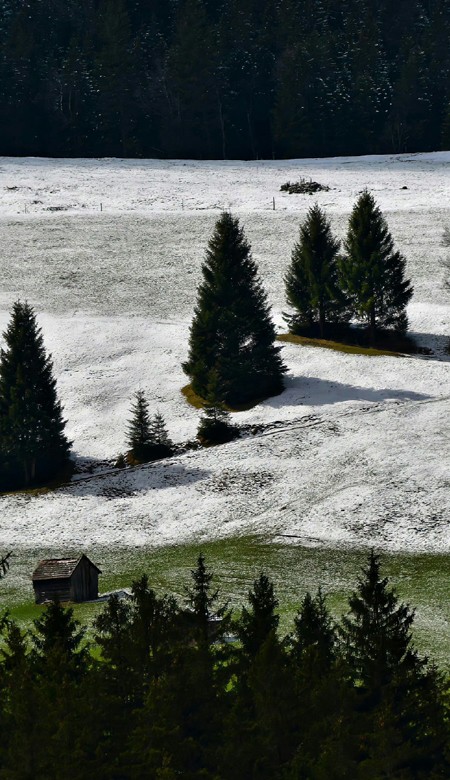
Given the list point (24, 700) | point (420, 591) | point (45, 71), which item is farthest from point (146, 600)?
point (45, 71)

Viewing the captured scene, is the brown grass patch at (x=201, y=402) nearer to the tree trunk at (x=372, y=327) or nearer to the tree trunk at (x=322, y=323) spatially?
the tree trunk at (x=322, y=323)

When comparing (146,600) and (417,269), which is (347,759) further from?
(417,269)

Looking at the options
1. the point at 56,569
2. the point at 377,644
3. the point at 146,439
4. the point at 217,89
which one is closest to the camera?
the point at 377,644

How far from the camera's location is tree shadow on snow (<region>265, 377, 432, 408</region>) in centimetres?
6787

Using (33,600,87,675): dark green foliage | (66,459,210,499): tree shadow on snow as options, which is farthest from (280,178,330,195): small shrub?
(33,600,87,675): dark green foliage

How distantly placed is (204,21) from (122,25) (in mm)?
8629

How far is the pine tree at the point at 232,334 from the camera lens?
7050 centimetres

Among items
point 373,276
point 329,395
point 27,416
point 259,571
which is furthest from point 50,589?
point 373,276

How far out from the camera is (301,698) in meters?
29.9

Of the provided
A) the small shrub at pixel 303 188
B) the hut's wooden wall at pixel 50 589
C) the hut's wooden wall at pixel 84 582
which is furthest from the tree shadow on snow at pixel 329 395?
the small shrub at pixel 303 188

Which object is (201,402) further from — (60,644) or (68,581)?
(60,644)

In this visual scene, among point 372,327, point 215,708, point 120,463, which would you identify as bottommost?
point 120,463

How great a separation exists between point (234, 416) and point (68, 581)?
20.6 meters

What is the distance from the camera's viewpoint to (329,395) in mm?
68875
